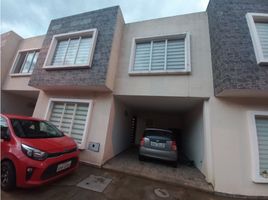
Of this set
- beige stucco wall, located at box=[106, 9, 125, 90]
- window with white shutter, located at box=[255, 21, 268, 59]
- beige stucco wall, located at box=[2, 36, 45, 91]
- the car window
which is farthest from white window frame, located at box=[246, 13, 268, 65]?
beige stucco wall, located at box=[2, 36, 45, 91]

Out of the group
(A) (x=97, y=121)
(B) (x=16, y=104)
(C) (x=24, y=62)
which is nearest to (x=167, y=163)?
(A) (x=97, y=121)

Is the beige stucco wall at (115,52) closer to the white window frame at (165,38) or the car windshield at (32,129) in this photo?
the white window frame at (165,38)

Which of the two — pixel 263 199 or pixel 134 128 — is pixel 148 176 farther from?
pixel 134 128

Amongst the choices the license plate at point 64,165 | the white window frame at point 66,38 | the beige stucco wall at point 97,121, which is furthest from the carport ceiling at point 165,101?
the license plate at point 64,165

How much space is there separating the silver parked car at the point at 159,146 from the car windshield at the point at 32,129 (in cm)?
315

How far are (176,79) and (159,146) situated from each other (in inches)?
102

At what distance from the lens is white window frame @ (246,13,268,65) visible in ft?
13.7

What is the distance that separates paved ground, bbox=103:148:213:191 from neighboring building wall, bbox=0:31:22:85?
8.38 m

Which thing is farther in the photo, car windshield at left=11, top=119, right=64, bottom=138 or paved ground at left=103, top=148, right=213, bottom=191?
paved ground at left=103, top=148, right=213, bottom=191

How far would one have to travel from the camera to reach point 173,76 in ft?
17.0

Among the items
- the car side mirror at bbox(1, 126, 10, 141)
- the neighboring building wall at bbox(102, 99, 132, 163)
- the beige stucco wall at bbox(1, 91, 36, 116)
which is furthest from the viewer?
the beige stucco wall at bbox(1, 91, 36, 116)

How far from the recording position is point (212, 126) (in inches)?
174

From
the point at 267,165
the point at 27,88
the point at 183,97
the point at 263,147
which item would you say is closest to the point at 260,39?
the point at 183,97

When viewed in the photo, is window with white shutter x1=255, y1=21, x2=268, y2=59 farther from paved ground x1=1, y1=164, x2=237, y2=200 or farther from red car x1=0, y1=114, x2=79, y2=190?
red car x1=0, y1=114, x2=79, y2=190
